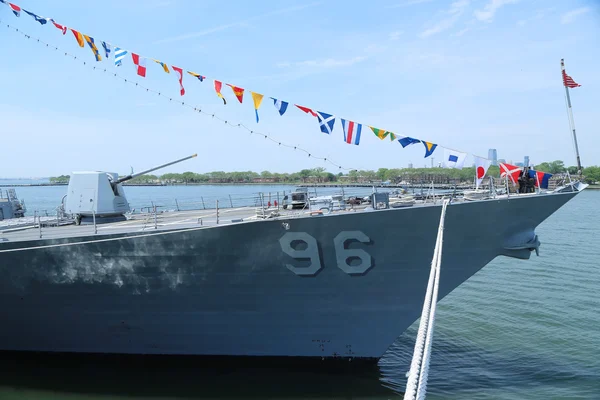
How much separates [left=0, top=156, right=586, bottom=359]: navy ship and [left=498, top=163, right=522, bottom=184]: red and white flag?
1.64ft

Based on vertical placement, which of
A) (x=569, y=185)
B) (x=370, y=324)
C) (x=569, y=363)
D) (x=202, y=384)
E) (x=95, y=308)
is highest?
(x=569, y=185)

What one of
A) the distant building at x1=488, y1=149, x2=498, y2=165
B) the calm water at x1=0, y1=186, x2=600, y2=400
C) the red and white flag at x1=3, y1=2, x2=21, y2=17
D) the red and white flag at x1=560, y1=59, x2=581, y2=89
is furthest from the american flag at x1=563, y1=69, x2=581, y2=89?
the red and white flag at x1=3, y1=2, x2=21, y2=17

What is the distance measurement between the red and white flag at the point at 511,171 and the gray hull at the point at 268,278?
0.91 m

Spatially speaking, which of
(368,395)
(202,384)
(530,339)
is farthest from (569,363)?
(202,384)

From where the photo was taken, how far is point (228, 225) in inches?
412

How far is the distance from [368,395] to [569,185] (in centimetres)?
659

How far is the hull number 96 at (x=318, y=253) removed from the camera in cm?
1055

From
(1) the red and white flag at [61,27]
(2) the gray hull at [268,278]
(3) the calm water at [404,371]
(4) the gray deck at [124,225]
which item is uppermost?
(1) the red and white flag at [61,27]

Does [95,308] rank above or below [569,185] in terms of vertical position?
below

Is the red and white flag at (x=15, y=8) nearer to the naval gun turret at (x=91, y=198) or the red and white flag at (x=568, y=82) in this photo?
the naval gun turret at (x=91, y=198)

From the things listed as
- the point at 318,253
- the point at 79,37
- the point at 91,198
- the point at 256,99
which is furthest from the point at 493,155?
the point at 79,37

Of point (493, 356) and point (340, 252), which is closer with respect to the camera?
point (340, 252)

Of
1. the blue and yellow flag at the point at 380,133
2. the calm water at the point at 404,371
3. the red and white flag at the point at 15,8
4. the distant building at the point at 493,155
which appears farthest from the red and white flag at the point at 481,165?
the red and white flag at the point at 15,8

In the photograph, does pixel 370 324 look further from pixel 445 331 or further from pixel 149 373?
pixel 149 373
